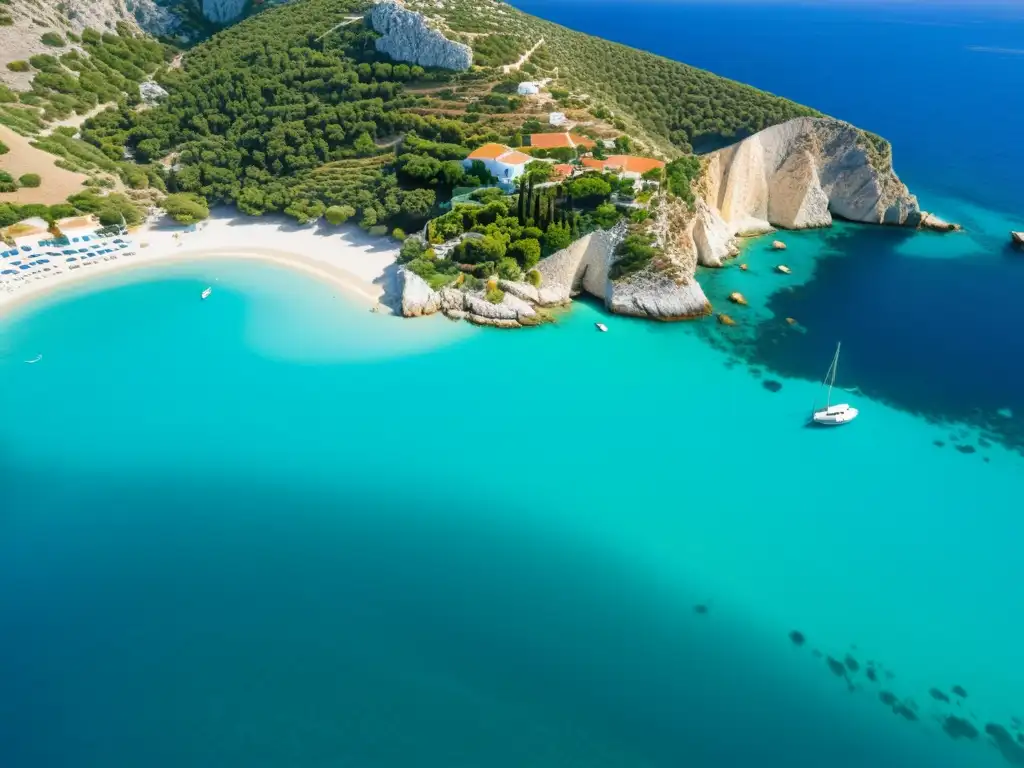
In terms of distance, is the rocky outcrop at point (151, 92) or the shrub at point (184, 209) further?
the rocky outcrop at point (151, 92)

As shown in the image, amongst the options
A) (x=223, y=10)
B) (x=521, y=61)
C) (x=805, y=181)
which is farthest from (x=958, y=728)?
(x=223, y=10)

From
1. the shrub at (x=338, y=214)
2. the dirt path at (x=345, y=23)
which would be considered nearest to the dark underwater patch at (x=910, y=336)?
the shrub at (x=338, y=214)

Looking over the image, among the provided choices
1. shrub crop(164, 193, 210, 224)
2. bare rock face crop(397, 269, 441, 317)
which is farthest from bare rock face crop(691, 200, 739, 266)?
shrub crop(164, 193, 210, 224)

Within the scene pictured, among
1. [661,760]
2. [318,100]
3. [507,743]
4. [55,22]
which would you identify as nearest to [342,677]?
[507,743]

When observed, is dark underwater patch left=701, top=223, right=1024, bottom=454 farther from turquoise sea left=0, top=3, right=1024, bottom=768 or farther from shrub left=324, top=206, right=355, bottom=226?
shrub left=324, top=206, right=355, bottom=226

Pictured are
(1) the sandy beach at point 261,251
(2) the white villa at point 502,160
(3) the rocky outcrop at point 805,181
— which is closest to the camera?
(1) the sandy beach at point 261,251

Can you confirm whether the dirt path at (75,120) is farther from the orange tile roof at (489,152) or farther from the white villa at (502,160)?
the white villa at (502,160)
